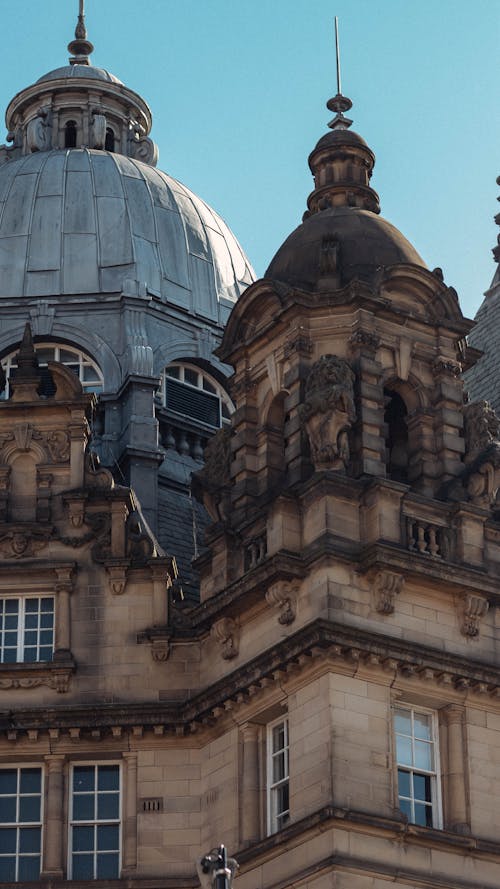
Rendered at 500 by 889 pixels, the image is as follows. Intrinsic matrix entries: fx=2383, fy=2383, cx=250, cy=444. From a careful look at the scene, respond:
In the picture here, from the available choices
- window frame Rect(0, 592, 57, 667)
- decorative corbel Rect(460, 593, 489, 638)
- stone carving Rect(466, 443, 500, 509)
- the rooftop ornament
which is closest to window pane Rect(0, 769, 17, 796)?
window frame Rect(0, 592, 57, 667)

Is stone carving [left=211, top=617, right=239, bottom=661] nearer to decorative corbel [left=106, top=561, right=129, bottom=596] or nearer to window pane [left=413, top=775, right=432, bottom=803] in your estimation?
decorative corbel [left=106, top=561, right=129, bottom=596]

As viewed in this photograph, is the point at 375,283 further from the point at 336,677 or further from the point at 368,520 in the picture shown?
the point at 336,677

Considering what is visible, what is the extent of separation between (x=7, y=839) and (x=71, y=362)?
1465 cm

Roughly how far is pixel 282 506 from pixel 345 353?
3257mm

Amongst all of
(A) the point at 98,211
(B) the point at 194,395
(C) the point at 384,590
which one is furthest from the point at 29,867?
(A) the point at 98,211

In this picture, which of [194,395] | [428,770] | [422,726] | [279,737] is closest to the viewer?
[428,770]

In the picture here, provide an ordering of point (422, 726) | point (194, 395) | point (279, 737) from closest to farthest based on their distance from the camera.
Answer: point (422, 726)
point (279, 737)
point (194, 395)

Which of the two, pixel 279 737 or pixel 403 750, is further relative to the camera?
pixel 279 737

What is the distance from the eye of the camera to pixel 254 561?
37062 mm

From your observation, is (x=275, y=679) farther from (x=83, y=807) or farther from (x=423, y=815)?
(x=83, y=807)

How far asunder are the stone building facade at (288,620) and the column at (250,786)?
34 millimetres

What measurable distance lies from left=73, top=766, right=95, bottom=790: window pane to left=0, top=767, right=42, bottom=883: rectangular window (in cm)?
56

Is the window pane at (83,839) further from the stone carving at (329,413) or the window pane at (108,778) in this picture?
the stone carving at (329,413)

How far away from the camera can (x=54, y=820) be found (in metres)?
36.1
